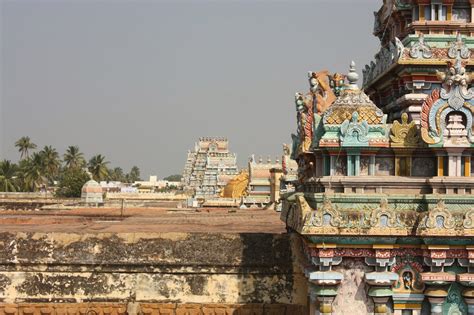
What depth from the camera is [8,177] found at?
235ft

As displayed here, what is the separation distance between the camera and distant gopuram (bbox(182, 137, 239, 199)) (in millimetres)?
59634

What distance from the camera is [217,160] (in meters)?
68.1

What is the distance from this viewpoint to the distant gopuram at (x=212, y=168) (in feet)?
196

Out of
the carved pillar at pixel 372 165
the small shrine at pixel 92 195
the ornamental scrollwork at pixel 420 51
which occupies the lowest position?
the small shrine at pixel 92 195

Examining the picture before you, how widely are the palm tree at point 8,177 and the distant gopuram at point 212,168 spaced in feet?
65.2

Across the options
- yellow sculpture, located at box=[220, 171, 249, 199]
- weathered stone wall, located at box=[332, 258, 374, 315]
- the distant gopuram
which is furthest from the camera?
the distant gopuram

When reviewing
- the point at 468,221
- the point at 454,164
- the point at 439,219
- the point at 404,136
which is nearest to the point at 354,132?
the point at 404,136

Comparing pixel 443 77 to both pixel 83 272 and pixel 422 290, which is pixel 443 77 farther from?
pixel 83 272

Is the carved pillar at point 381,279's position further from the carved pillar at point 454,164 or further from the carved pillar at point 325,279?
the carved pillar at point 454,164

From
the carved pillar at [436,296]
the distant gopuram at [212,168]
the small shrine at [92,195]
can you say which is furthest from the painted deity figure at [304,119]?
→ the distant gopuram at [212,168]

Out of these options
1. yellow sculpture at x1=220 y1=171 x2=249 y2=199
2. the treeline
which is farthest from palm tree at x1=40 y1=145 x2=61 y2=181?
yellow sculpture at x1=220 y1=171 x2=249 y2=199

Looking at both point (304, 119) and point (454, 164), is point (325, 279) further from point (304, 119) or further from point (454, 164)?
point (304, 119)

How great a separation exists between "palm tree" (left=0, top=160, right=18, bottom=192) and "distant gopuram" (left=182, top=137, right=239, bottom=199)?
65.2ft

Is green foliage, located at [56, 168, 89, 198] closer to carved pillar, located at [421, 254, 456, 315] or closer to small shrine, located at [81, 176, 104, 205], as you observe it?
small shrine, located at [81, 176, 104, 205]
